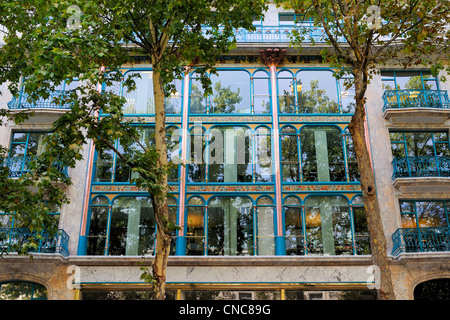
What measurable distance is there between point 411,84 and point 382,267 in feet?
42.5

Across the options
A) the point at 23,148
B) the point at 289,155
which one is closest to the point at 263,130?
the point at 289,155

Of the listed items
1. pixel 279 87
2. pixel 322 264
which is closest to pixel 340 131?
pixel 279 87

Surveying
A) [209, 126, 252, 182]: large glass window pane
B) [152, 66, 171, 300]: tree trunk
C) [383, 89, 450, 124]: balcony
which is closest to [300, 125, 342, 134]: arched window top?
[383, 89, 450, 124]: balcony

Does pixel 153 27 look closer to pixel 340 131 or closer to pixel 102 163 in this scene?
pixel 102 163

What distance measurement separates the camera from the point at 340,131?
775 inches

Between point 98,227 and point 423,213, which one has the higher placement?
point 423,213

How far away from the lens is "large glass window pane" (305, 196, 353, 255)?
1794cm

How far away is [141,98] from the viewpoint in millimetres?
20344

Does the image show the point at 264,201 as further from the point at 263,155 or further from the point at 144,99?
the point at 144,99

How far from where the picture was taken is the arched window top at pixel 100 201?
18.6 meters

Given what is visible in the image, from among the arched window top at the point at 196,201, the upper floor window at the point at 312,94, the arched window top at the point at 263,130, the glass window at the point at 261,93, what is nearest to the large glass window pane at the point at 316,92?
the upper floor window at the point at 312,94

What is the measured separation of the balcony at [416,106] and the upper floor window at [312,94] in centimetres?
172

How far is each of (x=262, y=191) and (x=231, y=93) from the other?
4927 millimetres
